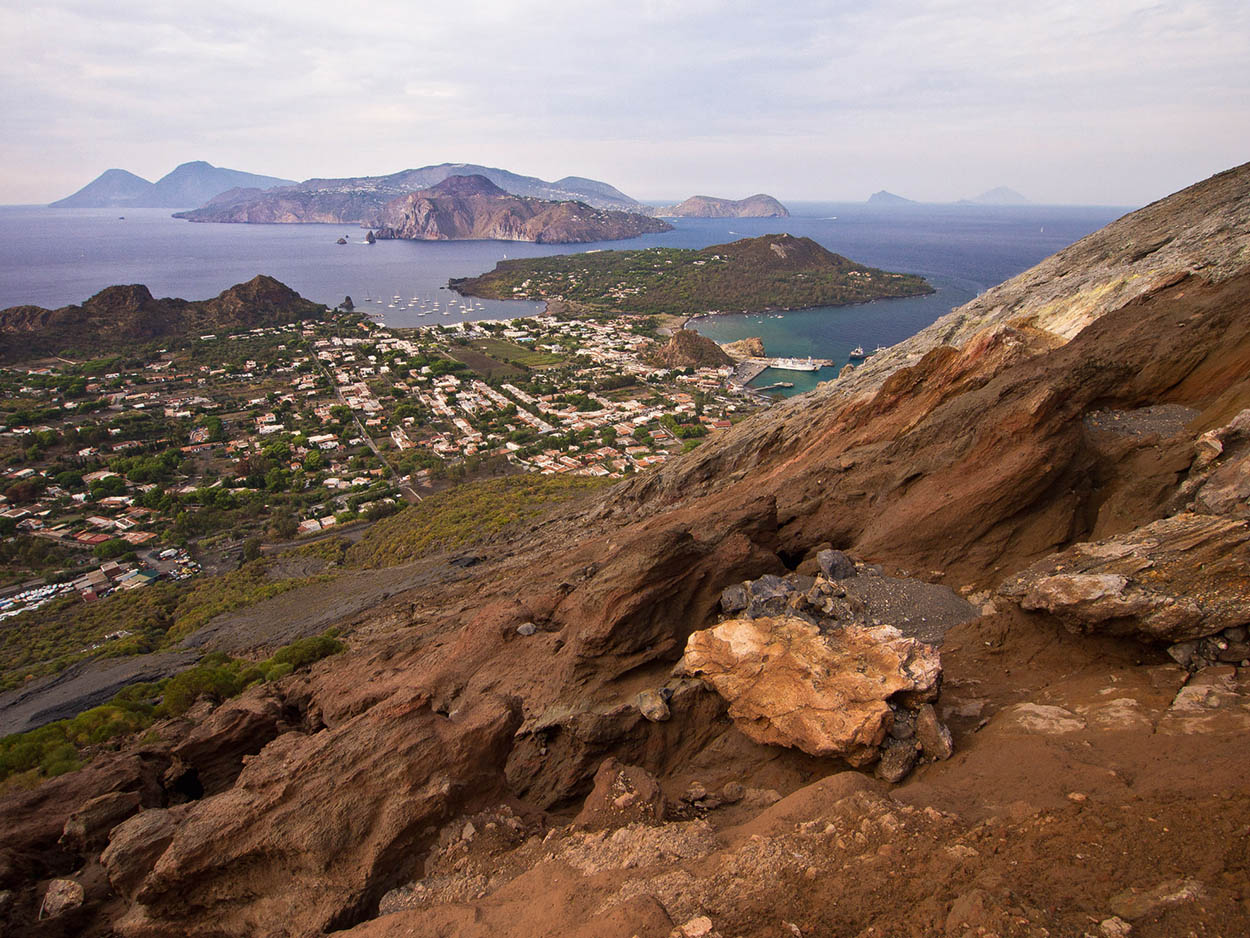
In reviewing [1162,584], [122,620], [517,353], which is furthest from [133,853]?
[517,353]

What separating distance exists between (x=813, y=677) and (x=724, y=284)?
564 feet

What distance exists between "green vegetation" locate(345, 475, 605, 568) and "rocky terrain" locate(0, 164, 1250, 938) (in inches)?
992

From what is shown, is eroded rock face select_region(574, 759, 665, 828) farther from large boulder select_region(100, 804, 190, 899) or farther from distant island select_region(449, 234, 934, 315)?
distant island select_region(449, 234, 934, 315)

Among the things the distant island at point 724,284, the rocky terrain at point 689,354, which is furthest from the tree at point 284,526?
the distant island at point 724,284

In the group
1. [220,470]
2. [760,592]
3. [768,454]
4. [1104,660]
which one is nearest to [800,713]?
[760,592]

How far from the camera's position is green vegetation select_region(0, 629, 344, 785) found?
733 inches

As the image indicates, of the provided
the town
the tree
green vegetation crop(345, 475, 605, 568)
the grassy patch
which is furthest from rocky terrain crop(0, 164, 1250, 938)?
the grassy patch

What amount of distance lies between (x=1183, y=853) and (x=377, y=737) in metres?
11.0

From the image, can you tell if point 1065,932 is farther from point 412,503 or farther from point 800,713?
point 412,503

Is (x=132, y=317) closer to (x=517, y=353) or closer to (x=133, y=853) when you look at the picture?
(x=517, y=353)

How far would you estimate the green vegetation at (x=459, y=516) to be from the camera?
142 feet

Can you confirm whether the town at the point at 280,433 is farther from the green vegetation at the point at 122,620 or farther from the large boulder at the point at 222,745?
the large boulder at the point at 222,745

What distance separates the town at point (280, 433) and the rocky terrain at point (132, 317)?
801 centimetres

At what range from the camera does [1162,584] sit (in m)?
9.09
